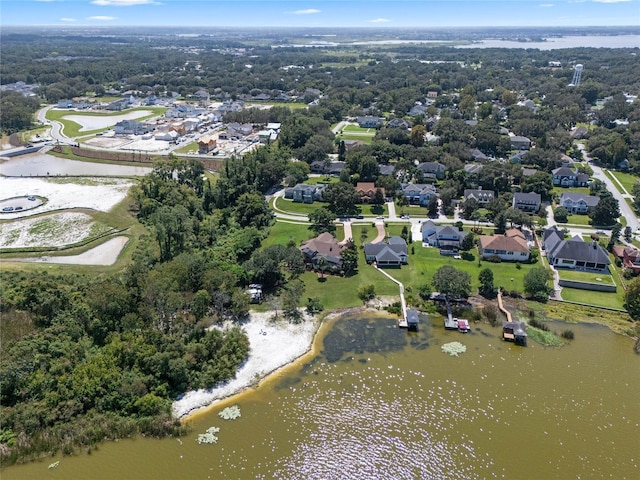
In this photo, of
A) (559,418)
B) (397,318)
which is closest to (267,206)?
(397,318)

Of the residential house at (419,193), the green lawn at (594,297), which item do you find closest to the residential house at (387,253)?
the residential house at (419,193)

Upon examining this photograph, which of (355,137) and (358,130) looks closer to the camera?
(355,137)

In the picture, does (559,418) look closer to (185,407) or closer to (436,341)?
(436,341)

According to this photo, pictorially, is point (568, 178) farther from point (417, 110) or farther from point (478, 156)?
point (417, 110)

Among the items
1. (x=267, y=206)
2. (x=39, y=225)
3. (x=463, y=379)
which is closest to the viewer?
(x=463, y=379)

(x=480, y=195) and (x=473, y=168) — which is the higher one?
(x=473, y=168)

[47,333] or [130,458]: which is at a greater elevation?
[47,333]

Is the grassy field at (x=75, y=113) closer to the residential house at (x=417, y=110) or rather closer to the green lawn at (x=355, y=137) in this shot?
the green lawn at (x=355, y=137)

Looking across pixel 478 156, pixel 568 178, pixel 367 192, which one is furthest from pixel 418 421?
pixel 478 156
